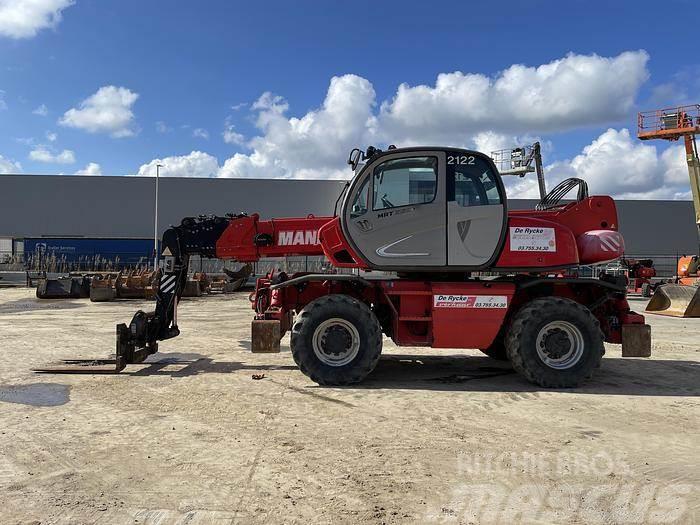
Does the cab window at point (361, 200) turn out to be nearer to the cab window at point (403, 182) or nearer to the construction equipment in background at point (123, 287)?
the cab window at point (403, 182)

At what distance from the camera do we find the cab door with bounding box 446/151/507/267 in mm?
7086

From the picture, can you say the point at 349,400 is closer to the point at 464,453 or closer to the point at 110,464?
the point at 464,453

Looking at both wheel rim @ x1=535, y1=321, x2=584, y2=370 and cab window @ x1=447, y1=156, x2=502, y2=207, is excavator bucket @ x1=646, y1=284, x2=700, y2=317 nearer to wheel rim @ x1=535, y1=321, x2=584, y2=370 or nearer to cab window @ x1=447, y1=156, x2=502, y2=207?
wheel rim @ x1=535, y1=321, x2=584, y2=370

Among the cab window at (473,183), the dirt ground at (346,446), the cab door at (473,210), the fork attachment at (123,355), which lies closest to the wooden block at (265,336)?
the dirt ground at (346,446)

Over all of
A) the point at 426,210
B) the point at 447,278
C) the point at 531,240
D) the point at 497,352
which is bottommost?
the point at 497,352

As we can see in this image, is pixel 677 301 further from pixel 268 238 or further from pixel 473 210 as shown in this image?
pixel 268 238

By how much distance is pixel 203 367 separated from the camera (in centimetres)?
838

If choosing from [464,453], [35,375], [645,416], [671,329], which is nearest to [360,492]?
[464,453]

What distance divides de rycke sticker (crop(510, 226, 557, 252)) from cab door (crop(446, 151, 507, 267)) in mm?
238

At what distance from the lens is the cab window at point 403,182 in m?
7.13

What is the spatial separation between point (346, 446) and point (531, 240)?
4.00m

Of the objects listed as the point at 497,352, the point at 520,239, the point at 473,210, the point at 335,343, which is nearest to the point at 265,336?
the point at 335,343

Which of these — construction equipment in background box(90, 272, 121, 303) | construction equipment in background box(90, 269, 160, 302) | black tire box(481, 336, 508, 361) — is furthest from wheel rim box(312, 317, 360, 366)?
construction equipment in background box(90, 272, 121, 303)

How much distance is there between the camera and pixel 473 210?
7090mm
